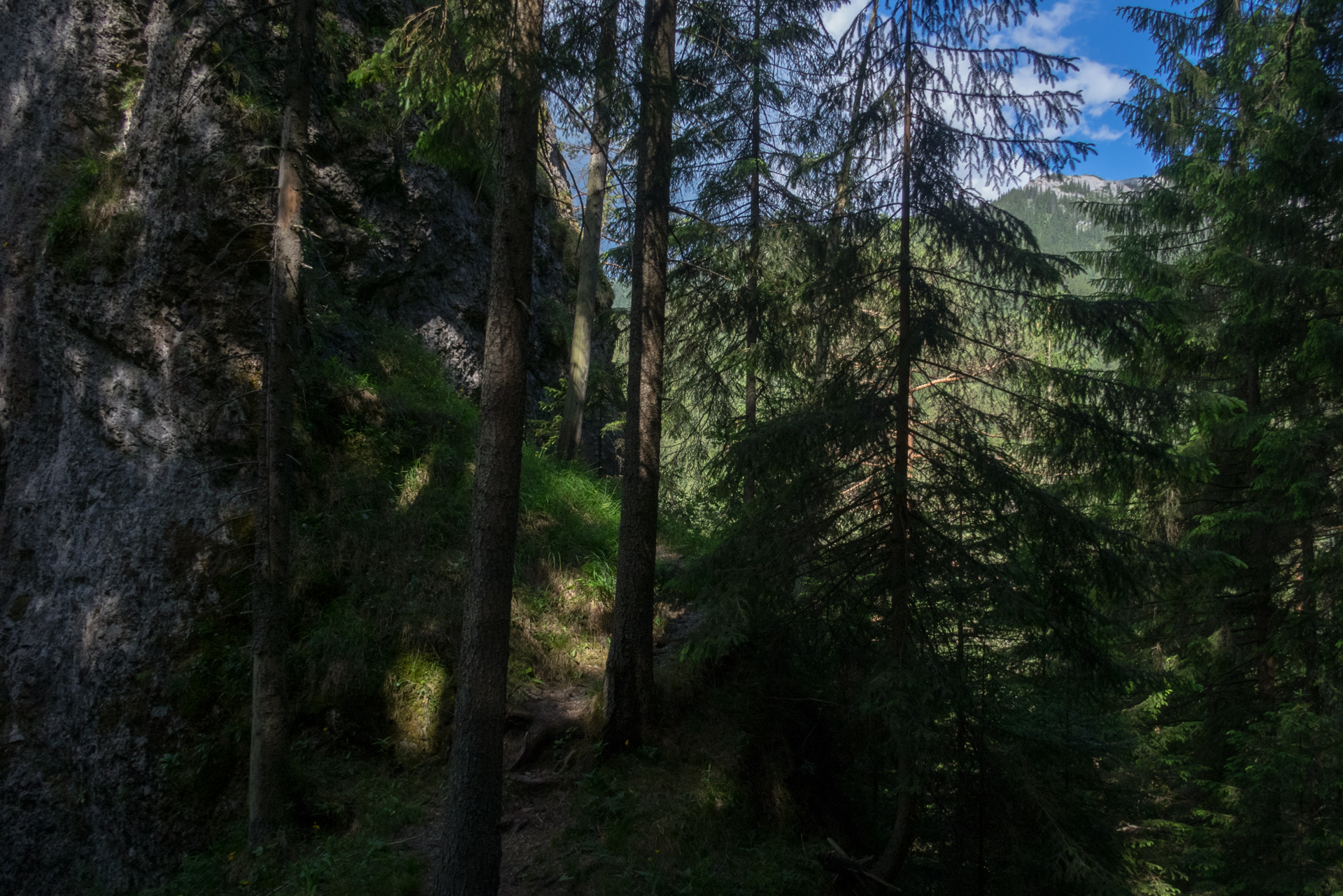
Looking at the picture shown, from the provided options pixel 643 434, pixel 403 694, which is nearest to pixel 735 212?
pixel 643 434

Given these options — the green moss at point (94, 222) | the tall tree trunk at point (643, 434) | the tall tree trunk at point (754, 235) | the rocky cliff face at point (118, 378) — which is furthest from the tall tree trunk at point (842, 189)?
the green moss at point (94, 222)

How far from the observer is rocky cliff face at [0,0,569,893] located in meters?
6.89

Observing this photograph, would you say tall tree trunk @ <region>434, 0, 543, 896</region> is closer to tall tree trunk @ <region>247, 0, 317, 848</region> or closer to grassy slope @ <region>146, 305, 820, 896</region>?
grassy slope @ <region>146, 305, 820, 896</region>

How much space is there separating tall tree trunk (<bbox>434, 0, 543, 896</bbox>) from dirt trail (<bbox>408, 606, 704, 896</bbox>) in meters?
0.85

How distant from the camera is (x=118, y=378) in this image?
8.00 m

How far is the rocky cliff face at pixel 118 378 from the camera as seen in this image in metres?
6.89

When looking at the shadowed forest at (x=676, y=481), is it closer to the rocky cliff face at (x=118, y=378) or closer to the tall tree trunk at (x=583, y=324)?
the rocky cliff face at (x=118, y=378)

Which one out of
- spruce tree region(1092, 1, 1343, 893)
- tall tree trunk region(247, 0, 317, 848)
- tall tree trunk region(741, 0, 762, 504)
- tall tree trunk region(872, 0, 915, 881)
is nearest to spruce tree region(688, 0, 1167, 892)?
tall tree trunk region(872, 0, 915, 881)

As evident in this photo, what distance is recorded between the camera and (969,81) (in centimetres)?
568

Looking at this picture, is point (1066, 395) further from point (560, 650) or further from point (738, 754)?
point (560, 650)

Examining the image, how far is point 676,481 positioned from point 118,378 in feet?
25.5

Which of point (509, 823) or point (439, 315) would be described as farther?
point (439, 315)

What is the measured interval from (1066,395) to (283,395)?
23.1ft

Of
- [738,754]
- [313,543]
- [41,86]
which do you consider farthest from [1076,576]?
[41,86]
